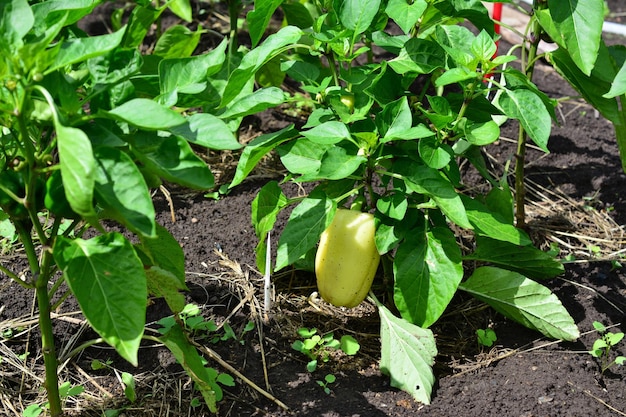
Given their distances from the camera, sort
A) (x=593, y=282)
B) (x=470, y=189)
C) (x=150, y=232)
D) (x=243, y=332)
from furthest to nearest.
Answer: (x=470, y=189) → (x=593, y=282) → (x=243, y=332) → (x=150, y=232)

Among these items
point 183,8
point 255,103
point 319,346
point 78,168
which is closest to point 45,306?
point 78,168

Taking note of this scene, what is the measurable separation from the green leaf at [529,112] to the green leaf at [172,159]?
0.78m

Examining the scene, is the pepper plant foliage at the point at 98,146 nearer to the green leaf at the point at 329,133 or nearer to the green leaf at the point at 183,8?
the green leaf at the point at 329,133

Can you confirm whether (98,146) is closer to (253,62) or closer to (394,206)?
(253,62)

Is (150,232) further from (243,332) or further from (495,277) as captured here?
(495,277)

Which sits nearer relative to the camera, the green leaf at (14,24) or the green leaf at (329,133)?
the green leaf at (14,24)

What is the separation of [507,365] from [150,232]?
44.5 inches

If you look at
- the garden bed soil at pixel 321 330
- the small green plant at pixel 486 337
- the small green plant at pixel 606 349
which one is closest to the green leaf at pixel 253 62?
the garden bed soil at pixel 321 330

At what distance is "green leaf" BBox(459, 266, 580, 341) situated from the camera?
1.99 metres

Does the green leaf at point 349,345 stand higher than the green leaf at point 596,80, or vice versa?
the green leaf at point 596,80

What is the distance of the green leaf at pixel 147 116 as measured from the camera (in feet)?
3.99

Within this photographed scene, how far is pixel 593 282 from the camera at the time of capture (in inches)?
88.7

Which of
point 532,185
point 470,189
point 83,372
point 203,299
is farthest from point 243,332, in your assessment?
point 532,185

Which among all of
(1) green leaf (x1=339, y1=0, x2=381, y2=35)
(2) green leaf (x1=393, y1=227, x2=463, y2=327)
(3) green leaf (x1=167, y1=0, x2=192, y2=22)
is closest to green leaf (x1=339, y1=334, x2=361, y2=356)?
(2) green leaf (x1=393, y1=227, x2=463, y2=327)
